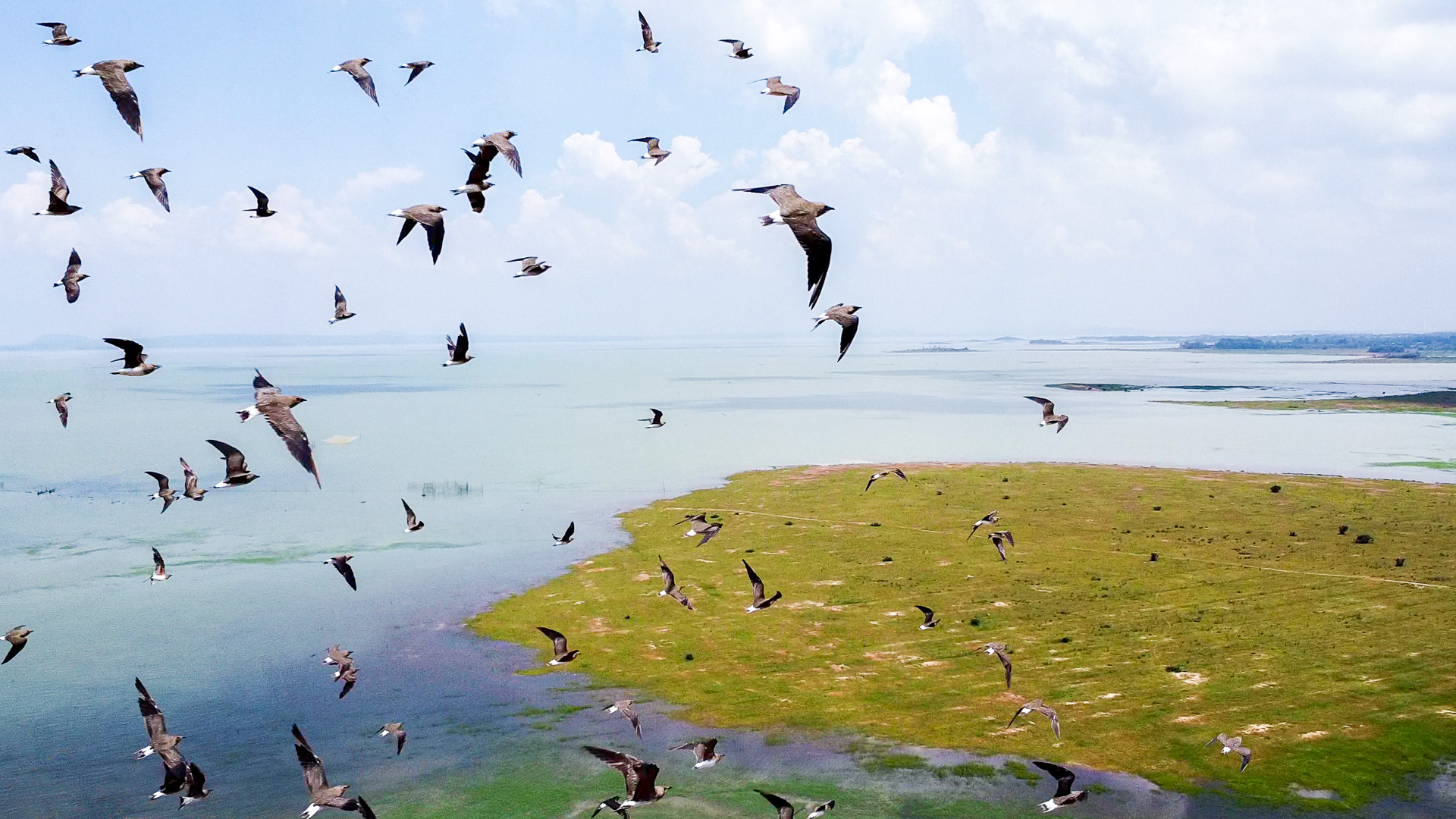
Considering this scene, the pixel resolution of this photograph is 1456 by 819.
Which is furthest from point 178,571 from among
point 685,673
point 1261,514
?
point 1261,514

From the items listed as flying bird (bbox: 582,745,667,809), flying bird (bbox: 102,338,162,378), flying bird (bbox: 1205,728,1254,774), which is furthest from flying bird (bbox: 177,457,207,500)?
flying bird (bbox: 1205,728,1254,774)

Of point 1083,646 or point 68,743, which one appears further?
point 1083,646

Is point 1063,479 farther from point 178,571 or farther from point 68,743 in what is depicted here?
point 68,743

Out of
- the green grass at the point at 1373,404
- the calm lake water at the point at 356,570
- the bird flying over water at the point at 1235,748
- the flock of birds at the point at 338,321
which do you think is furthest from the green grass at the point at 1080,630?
the green grass at the point at 1373,404

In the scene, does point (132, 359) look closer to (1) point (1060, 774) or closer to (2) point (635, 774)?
(2) point (635, 774)

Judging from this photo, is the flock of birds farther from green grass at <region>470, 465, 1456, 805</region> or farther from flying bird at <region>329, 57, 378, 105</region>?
green grass at <region>470, 465, 1456, 805</region>

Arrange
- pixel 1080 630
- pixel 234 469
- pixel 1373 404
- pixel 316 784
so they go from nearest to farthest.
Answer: pixel 234 469 < pixel 316 784 < pixel 1080 630 < pixel 1373 404

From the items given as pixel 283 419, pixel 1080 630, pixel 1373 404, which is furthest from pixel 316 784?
pixel 1373 404
